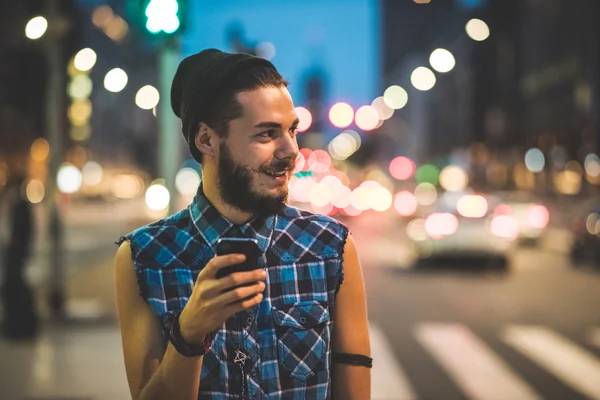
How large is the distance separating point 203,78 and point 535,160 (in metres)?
64.1

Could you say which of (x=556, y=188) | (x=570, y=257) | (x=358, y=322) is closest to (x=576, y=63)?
(x=556, y=188)

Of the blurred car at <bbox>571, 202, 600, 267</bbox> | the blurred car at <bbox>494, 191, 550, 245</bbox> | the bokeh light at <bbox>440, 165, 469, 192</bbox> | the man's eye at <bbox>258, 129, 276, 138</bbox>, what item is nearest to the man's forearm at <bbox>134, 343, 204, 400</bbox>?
the man's eye at <bbox>258, 129, 276, 138</bbox>

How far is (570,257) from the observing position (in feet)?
71.0

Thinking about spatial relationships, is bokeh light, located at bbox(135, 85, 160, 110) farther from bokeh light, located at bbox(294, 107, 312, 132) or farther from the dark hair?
the dark hair

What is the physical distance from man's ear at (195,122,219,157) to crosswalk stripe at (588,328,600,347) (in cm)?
898

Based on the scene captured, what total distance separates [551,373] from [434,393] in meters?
1.66

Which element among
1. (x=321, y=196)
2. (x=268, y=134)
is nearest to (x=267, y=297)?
(x=268, y=134)

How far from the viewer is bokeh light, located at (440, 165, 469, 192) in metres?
76.5

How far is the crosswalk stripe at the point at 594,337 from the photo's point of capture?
10320mm

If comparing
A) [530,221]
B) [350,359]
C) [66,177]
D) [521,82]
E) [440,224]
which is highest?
[521,82]

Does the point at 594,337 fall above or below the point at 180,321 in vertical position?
below

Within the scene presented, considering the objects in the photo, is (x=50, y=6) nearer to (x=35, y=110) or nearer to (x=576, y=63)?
(x=35, y=110)

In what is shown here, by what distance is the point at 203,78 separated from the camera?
7.32ft

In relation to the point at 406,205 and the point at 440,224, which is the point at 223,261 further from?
the point at 406,205
